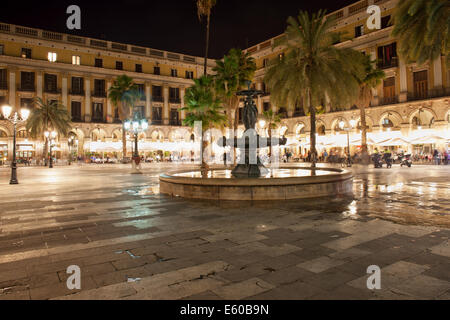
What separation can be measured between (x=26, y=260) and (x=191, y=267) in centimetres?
218

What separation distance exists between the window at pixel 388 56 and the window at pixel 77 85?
3788 centimetres

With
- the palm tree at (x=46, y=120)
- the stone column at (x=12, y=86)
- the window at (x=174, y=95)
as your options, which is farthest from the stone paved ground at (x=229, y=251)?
the window at (x=174, y=95)

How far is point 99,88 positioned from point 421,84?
4013 cm

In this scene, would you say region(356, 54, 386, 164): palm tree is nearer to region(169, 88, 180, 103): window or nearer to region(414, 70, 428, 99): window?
region(414, 70, 428, 99): window

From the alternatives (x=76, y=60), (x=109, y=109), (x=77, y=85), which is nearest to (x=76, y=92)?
(x=77, y=85)

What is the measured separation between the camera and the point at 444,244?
14.0 ft

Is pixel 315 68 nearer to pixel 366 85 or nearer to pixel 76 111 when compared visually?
pixel 366 85

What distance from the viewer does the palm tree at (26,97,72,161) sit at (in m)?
34.4

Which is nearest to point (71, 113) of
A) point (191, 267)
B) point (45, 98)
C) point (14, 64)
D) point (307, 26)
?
point (45, 98)

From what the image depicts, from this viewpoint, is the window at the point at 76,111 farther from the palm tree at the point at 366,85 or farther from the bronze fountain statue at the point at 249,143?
the bronze fountain statue at the point at 249,143

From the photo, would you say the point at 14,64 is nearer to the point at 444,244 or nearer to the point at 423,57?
the point at 423,57

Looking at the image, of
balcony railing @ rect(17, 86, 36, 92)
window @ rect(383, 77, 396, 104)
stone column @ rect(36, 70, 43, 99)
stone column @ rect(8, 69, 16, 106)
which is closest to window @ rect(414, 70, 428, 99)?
window @ rect(383, 77, 396, 104)

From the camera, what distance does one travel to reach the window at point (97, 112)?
43.6 metres

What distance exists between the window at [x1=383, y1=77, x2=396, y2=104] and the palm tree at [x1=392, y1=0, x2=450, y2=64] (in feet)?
64.8
